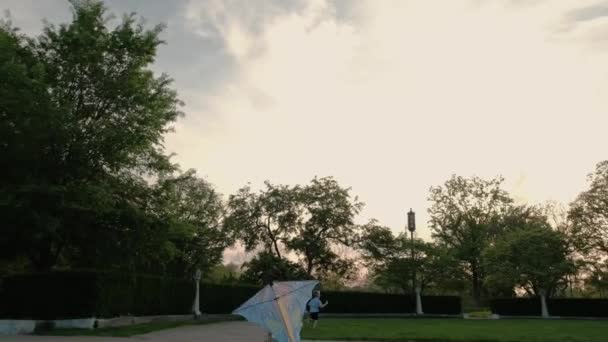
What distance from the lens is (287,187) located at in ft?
175

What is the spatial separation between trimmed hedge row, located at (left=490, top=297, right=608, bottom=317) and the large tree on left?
3243 centimetres

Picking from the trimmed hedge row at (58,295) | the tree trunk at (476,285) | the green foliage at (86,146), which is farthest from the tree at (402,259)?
the trimmed hedge row at (58,295)

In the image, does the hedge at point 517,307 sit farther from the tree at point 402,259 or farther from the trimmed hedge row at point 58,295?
the trimmed hedge row at point 58,295

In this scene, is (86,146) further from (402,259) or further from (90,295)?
(402,259)

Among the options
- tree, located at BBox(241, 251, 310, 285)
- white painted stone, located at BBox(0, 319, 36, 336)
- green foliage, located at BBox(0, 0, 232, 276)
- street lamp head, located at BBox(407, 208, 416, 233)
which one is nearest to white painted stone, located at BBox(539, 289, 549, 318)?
street lamp head, located at BBox(407, 208, 416, 233)

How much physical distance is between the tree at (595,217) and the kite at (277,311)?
43.9 m

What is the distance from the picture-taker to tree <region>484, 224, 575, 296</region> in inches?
1766

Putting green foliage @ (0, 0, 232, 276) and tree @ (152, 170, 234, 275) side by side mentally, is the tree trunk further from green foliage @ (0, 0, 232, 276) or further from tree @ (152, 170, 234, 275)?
green foliage @ (0, 0, 232, 276)

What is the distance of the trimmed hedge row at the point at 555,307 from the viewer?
44344mm

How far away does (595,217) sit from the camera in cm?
4628

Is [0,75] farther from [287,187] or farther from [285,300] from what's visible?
[287,187]

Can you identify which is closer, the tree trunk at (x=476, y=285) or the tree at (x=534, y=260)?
the tree at (x=534, y=260)

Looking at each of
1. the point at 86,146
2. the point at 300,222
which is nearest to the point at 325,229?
the point at 300,222

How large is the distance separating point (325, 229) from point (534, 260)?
60.6 ft
